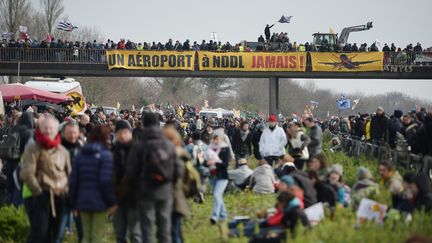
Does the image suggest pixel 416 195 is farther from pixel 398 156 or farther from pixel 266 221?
pixel 398 156

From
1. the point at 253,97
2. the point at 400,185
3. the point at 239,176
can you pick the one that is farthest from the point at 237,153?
the point at 253,97

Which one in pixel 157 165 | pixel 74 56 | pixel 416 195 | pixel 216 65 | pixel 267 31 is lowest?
pixel 416 195

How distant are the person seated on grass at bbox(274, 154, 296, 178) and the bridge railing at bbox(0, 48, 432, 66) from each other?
2414 centimetres

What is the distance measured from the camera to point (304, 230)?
9.68 meters

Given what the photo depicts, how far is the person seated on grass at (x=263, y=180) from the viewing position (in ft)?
55.7

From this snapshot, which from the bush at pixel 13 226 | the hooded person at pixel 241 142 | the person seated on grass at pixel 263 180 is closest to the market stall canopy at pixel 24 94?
the hooded person at pixel 241 142

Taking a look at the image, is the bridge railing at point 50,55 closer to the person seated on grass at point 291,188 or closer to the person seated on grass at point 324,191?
the person seated on grass at point 324,191

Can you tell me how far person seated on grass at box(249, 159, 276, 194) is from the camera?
1698 cm

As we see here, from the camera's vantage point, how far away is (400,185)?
1125 centimetres

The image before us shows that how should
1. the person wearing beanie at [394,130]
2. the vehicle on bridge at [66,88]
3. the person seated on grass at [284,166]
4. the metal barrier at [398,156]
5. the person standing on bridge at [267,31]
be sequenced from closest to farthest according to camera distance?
the metal barrier at [398,156], the person seated on grass at [284,166], the person wearing beanie at [394,130], the vehicle on bridge at [66,88], the person standing on bridge at [267,31]

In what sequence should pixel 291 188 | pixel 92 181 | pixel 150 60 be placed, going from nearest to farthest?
pixel 92 181 < pixel 291 188 < pixel 150 60

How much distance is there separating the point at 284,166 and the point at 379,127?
5.84 meters

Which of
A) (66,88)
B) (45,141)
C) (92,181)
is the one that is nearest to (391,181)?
(92,181)

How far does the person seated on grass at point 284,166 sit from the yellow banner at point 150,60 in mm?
23999
